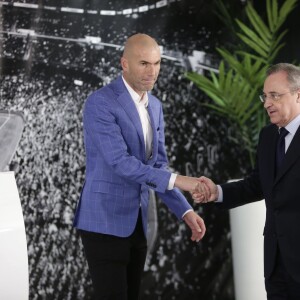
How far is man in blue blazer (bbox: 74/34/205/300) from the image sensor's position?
290 centimetres

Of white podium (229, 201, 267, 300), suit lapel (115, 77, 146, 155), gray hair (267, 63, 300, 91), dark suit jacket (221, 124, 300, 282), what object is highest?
gray hair (267, 63, 300, 91)

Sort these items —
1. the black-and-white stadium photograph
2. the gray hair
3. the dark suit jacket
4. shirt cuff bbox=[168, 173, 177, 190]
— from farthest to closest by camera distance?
the black-and-white stadium photograph
shirt cuff bbox=[168, 173, 177, 190]
the gray hair
the dark suit jacket

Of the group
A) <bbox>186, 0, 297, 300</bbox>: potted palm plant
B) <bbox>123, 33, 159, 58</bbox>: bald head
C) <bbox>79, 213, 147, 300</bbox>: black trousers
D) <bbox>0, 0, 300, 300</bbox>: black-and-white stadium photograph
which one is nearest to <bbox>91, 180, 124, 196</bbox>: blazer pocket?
<bbox>79, 213, 147, 300</bbox>: black trousers

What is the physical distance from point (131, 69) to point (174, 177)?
0.59 m

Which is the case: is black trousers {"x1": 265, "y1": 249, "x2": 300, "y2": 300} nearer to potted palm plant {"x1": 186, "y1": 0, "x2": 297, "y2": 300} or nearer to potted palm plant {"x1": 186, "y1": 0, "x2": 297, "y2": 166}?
potted palm plant {"x1": 186, "y1": 0, "x2": 297, "y2": 300}

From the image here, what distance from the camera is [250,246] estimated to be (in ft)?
14.9

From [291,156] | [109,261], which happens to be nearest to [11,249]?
[109,261]

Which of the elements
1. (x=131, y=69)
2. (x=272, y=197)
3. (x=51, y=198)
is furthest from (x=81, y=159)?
(x=272, y=197)

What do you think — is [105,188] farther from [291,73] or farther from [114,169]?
[291,73]

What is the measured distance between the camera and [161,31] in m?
4.73

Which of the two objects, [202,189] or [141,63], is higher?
[141,63]

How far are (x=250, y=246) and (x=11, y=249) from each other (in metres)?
2.16

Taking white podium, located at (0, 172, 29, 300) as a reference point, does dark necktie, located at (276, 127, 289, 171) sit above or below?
above

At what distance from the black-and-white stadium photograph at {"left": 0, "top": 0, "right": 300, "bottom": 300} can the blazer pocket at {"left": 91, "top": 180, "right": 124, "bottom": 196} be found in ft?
4.05
